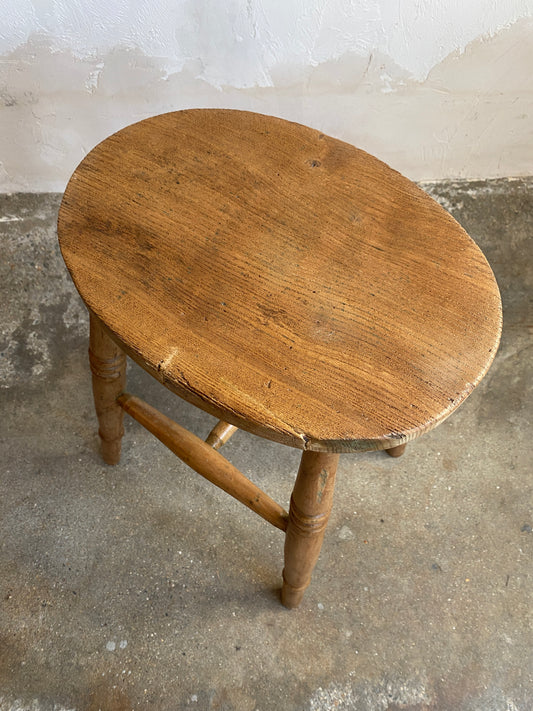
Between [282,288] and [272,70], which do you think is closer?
[282,288]

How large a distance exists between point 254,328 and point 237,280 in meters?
0.10

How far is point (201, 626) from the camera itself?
4.29 feet

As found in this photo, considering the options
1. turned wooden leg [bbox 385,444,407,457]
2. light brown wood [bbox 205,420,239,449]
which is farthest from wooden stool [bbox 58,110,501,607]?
turned wooden leg [bbox 385,444,407,457]

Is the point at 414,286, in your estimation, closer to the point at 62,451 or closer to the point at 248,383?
the point at 248,383

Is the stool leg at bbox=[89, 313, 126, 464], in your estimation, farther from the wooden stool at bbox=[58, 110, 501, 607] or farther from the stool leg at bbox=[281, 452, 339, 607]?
the stool leg at bbox=[281, 452, 339, 607]

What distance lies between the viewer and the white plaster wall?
1430 millimetres

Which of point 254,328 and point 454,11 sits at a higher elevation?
point 454,11

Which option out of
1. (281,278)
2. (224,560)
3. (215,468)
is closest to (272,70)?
(281,278)

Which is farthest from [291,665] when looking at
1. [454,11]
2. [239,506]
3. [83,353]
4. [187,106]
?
[454,11]

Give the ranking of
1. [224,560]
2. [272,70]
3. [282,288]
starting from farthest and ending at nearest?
[272,70] < [224,560] < [282,288]

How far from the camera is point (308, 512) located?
3.43 ft

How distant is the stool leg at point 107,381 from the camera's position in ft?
4.05

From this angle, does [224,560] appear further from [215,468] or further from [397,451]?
[397,451]

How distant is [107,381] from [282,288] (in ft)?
1.72
